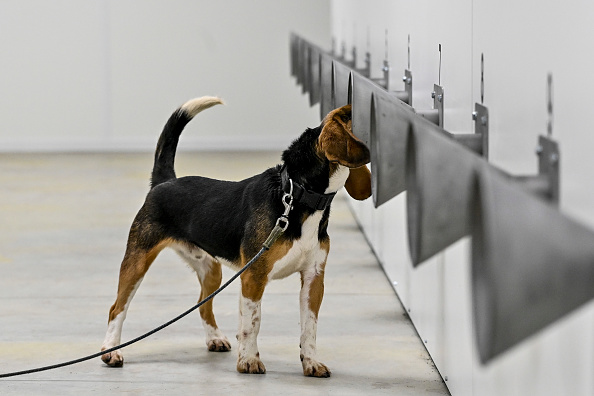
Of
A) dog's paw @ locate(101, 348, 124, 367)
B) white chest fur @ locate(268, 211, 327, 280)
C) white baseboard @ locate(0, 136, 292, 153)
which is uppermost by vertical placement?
white chest fur @ locate(268, 211, 327, 280)

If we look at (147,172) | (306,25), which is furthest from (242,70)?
(147,172)

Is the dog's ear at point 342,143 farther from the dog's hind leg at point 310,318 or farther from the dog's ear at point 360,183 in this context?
the dog's hind leg at point 310,318

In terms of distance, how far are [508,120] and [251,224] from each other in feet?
4.73

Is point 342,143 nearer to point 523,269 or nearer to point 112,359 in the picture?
point 112,359

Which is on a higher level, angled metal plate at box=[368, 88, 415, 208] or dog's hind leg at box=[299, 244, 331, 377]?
angled metal plate at box=[368, 88, 415, 208]

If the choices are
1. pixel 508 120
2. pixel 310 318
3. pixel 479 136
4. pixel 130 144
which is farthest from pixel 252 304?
pixel 130 144

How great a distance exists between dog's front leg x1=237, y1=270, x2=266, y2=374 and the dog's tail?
0.82 m

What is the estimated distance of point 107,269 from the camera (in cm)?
632

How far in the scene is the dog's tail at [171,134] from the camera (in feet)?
14.2

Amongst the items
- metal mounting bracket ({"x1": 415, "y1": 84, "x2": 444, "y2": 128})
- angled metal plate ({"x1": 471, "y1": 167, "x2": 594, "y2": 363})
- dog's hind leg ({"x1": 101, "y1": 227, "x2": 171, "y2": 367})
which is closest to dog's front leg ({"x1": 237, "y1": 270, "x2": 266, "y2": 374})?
dog's hind leg ({"x1": 101, "y1": 227, "x2": 171, "y2": 367})

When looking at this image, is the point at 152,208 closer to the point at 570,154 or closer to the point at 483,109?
the point at 483,109

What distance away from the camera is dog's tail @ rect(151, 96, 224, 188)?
433cm

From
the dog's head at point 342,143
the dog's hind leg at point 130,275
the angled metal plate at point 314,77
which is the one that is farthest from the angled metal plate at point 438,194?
the angled metal plate at point 314,77

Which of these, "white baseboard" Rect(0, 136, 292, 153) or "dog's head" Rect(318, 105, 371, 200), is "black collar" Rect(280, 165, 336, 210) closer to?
"dog's head" Rect(318, 105, 371, 200)
